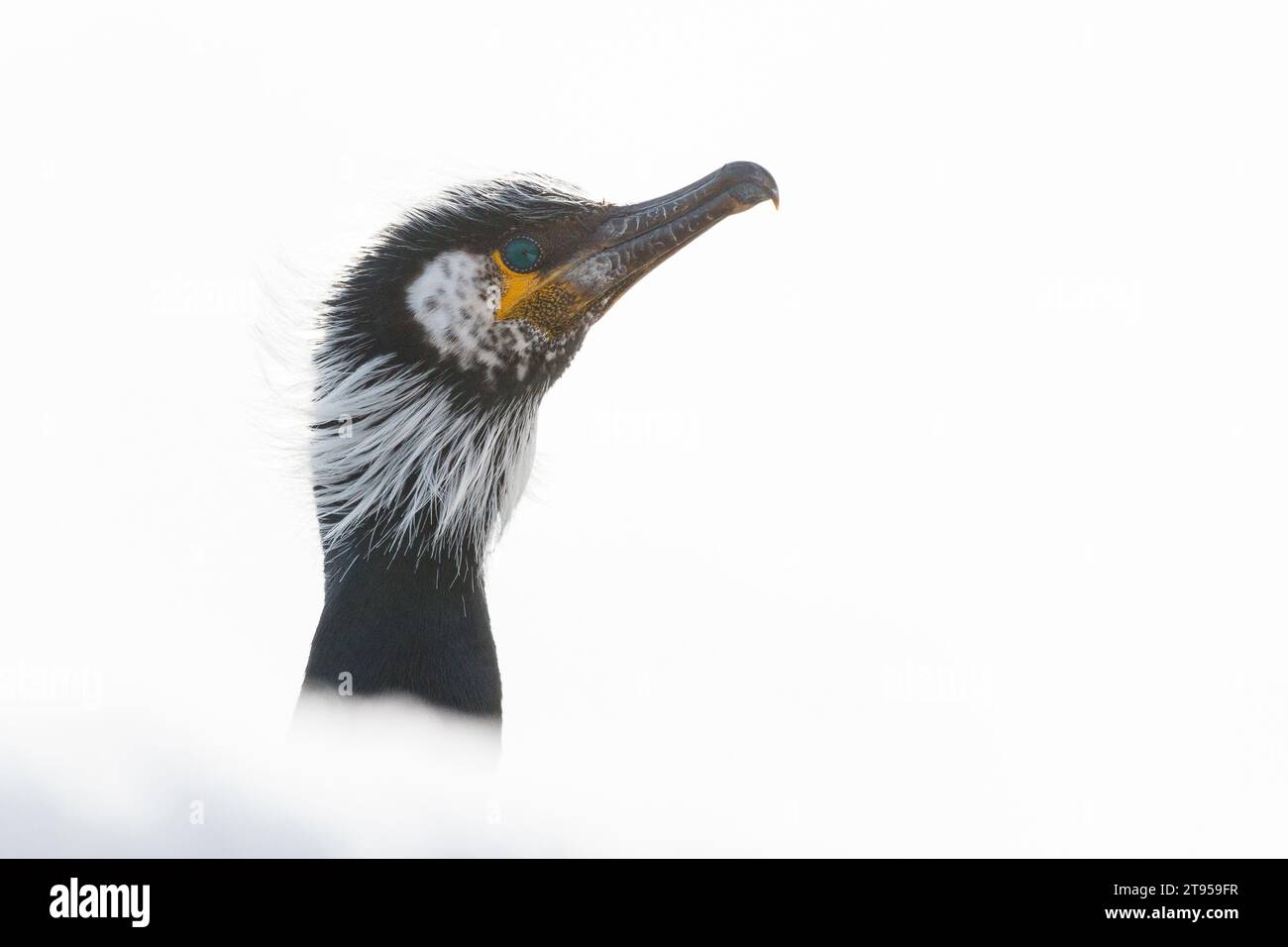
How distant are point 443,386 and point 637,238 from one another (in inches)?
35.7

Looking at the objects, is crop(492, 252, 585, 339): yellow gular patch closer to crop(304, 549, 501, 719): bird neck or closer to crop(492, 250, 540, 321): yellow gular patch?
crop(492, 250, 540, 321): yellow gular patch

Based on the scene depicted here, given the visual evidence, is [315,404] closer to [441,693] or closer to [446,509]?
[446,509]

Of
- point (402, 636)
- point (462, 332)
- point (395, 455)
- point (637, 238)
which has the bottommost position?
point (402, 636)

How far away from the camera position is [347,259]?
5328mm

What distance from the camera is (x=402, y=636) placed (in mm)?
5031

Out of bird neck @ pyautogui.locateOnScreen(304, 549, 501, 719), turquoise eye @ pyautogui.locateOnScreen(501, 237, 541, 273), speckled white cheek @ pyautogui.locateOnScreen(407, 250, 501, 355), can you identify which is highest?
turquoise eye @ pyautogui.locateOnScreen(501, 237, 541, 273)

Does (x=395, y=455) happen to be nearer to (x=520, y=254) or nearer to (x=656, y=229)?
(x=520, y=254)

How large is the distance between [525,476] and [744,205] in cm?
132

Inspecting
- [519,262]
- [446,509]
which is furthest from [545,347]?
[446,509]

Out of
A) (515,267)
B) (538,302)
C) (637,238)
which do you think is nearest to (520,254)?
(515,267)

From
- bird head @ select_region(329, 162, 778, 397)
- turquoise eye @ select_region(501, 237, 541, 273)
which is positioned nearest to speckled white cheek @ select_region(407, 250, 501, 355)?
bird head @ select_region(329, 162, 778, 397)

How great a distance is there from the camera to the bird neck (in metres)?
5.00

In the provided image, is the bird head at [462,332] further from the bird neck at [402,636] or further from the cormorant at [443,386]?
the bird neck at [402,636]

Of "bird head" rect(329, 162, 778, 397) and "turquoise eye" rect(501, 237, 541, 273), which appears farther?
"turquoise eye" rect(501, 237, 541, 273)
